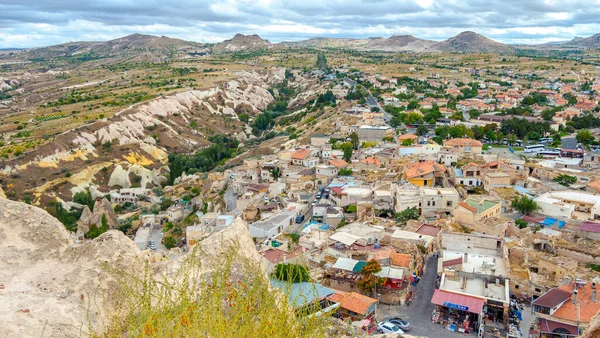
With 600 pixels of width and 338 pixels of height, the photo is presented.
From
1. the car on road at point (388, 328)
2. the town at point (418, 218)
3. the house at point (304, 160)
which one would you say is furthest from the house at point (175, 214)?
the car on road at point (388, 328)

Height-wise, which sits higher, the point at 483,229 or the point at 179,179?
the point at 483,229

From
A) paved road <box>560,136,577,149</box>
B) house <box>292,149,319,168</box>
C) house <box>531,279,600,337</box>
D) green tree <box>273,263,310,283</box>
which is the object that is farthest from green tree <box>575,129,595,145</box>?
green tree <box>273,263,310,283</box>

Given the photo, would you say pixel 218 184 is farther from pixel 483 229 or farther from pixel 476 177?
pixel 483 229

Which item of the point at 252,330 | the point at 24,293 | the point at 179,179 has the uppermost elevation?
the point at 252,330

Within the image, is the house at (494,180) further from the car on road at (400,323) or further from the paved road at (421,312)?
the car on road at (400,323)

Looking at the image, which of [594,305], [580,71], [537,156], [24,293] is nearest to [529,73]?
[580,71]
